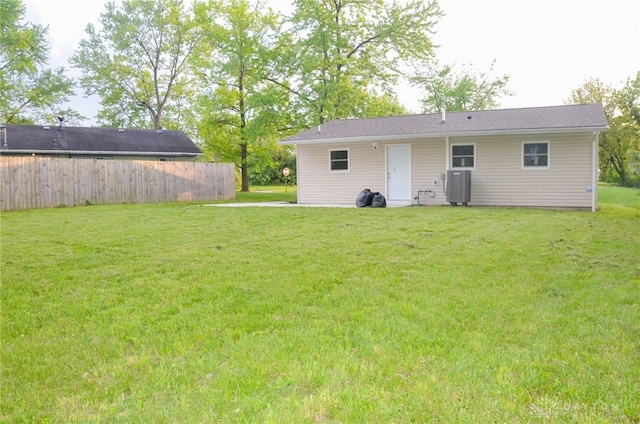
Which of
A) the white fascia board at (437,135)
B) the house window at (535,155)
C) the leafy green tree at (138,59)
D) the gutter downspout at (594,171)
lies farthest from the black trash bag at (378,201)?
the leafy green tree at (138,59)

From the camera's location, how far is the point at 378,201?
1497 centimetres

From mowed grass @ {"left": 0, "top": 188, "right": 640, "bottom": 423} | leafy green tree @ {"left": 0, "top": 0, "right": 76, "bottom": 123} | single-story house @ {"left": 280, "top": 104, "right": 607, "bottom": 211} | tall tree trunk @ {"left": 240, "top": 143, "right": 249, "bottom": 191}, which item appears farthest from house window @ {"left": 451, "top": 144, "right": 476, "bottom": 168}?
leafy green tree @ {"left": 0, "top": 0, "right": 76, "bottom": 123}

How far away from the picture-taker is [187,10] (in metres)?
32.7

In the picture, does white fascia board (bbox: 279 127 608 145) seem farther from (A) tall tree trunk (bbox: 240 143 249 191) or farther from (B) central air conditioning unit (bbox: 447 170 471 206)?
(A) tall tree trunk (bbox: 240 143 249 191)

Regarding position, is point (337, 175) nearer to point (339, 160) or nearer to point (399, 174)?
point (339, 160)

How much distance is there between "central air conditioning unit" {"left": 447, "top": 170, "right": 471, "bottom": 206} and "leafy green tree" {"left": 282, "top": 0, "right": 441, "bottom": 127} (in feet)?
30.8

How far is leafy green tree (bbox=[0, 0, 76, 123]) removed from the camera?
27797 millimetres

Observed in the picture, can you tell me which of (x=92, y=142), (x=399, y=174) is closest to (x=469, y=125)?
(x=399, y=174)

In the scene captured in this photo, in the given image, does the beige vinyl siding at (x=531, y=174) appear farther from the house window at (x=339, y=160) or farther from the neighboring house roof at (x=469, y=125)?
the house window at (x=339, y=160)

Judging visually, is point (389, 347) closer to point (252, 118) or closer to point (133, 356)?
point (133, 356)

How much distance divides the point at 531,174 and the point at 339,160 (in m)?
6.22

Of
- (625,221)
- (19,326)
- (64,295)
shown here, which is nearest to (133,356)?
(19,326)

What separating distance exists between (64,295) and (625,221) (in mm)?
10503

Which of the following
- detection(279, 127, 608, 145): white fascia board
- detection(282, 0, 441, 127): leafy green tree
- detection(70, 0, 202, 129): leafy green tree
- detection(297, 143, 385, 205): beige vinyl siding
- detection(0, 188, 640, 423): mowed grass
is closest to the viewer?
detection(0, 188, 640, 423): mowed grass
